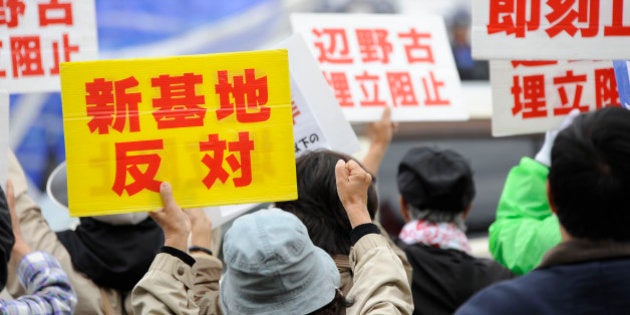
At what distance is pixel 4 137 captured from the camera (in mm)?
3158

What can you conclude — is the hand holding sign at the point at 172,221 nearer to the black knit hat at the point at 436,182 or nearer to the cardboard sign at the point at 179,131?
the cardboard sign at the point at 179,131

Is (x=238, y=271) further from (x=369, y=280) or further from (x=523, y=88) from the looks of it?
(x=523, y=88)

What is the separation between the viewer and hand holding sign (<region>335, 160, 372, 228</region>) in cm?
254

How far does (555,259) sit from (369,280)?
0.67 m

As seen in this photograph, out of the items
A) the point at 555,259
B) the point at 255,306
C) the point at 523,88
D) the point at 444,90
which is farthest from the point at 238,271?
the point at 444,90

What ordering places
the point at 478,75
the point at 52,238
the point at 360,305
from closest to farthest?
the point at 360,305 < the point at 52,238 < the point at 478,75

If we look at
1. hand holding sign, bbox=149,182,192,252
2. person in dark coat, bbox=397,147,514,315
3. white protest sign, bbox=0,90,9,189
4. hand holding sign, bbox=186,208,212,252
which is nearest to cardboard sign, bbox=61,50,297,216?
hand holding sign, bbox=149,182,192,252

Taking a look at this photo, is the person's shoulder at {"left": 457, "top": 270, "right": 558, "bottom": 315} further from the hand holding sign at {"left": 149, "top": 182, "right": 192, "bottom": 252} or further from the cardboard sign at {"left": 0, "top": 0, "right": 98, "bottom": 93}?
the cardboard sign at {"left": 0, "top": 0, "right": 98, "bottom": 93}

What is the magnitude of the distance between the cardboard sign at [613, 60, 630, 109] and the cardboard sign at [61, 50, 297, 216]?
1021 millimetres

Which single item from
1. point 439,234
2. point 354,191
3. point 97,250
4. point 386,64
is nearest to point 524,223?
point 439,234

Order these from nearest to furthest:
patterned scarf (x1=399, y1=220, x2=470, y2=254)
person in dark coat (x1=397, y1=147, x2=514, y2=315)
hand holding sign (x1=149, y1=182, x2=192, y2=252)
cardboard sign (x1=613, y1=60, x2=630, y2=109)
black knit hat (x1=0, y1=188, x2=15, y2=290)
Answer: black knit hat (x1=0, y1=188, x2=15, y2=290), hand holding sign (x1=149, y1=182, x2=192, y2=252), cardboard sign (x1=613, y1=60, x2=630, y2=109), person in dark coat (x1=397, y1=147, x2=514, y2=315), patterned scarf (x1=399, y1=220, x2=470, y2=254)

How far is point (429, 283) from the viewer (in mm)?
3516

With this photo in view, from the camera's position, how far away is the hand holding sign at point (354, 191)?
8.33ft

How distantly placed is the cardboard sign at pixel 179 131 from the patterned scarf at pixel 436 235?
103 cm
